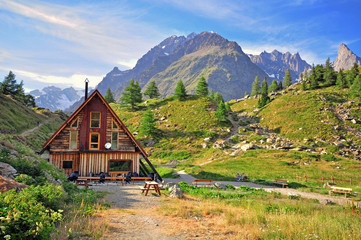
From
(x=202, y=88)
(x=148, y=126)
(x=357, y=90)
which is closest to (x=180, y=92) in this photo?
(x=202, y=88)

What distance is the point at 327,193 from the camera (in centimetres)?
2220

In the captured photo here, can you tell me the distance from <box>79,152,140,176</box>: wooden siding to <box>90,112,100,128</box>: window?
3274mm

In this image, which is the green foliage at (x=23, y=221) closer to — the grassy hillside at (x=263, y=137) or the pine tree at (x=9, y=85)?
the grassy hillside at (x=263, y=137)

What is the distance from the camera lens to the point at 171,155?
49.6m

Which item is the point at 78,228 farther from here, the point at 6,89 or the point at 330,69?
the point at 330,69

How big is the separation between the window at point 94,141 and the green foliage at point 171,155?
24642 millimetres

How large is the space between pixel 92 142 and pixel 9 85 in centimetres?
8397

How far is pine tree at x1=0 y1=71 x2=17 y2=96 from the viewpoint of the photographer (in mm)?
82363

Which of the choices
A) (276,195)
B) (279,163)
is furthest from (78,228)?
(279,163)

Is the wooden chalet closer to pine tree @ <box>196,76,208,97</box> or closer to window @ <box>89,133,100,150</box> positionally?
window @ <box>89,133,100,150</box>

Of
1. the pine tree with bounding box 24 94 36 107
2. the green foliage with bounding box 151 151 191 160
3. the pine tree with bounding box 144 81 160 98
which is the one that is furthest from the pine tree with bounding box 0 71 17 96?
the green foliage with bounding box 151 151 191 160

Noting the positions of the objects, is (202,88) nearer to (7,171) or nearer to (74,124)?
(74,124)

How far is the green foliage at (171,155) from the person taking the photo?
4825cm

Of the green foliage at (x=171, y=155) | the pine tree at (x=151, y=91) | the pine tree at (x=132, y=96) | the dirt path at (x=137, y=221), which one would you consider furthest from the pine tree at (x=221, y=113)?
the dirt path at (x=137, y=221)
